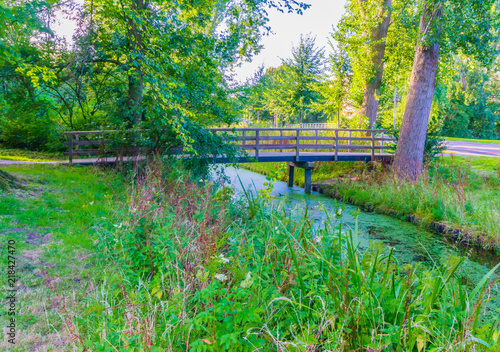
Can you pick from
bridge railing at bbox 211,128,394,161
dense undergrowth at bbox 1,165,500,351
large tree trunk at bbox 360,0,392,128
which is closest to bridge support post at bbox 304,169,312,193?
bridge railing at bbox 211,128,394,161

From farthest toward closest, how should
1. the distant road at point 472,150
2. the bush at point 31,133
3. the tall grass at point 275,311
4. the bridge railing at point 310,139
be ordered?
the bush at point 31,133, the distant road at point 472,150, the bridge railing at point 310,139, the tall grass at point 275,311

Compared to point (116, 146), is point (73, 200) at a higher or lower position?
lower

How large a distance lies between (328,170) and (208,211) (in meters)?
12.4

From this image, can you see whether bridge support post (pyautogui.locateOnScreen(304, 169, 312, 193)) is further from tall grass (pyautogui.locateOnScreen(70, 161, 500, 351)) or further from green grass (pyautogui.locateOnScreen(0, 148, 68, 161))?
tall grass (pyautogui.locateOnScreen(70, 161, 500, 351))

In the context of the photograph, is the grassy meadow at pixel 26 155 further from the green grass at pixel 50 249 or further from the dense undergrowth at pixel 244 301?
the dense undergrowth at pixel 244 301

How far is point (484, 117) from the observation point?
35094 millimetres

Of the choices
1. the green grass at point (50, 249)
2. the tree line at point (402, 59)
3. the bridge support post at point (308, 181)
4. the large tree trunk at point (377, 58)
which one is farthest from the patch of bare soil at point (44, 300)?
the large tree trunk at point (377, 58)

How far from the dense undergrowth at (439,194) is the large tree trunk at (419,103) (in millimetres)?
596

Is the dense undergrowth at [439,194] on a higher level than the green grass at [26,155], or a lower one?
lower

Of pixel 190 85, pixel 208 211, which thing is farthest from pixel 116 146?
pixel 208 211

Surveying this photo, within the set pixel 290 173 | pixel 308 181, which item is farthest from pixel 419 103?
pixel 290 173

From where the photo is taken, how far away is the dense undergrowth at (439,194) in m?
7.27

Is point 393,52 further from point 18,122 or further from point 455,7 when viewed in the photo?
point 18,122

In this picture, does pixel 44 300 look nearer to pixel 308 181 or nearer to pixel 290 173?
pixel 308 181
